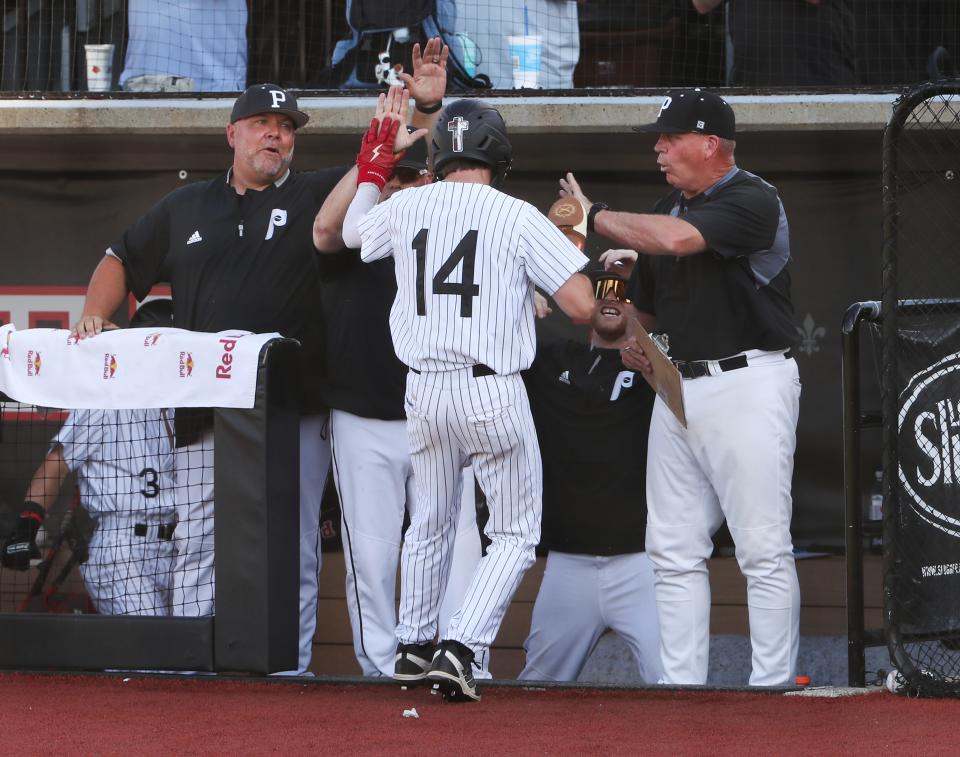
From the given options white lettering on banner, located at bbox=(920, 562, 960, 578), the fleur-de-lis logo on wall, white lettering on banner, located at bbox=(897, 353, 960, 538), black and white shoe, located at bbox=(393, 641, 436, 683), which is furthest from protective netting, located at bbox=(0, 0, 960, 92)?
black and white shoe, located at bbox=(393, 641, 436, 683)

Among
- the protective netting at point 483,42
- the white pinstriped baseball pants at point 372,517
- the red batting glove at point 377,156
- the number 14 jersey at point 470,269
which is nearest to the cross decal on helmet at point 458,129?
the number 14 jersey at point 470,269

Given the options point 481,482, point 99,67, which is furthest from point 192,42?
point 481,482

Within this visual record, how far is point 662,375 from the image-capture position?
4.06 meters

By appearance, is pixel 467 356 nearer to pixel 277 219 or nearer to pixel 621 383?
pixel 621 383

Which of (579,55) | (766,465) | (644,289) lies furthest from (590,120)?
(766,465)

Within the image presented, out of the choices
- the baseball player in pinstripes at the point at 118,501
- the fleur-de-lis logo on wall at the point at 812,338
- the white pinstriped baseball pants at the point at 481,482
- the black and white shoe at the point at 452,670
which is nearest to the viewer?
the black and white shoe at the point at 452,670

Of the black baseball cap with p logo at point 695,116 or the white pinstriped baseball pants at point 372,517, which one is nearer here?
the black baseball cap with p logo at point 695,116

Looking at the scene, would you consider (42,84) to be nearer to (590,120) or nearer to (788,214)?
(590,120)

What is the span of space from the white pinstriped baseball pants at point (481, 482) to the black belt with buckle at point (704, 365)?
2.16 ft

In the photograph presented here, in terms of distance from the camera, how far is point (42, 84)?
241 inches

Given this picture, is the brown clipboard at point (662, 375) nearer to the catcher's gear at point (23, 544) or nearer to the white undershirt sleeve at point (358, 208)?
the white undershirt sleeve at point (358, 208)

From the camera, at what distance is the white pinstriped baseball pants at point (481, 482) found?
369 cm

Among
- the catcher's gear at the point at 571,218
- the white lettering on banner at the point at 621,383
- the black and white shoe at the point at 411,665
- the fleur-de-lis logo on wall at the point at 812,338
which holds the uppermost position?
the catcher's gear at the point at 571,218

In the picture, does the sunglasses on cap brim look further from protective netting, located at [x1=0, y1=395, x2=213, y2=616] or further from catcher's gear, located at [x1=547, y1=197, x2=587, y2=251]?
protective netting, located at [x1=0, y1=395, x2=213, y2=616]
